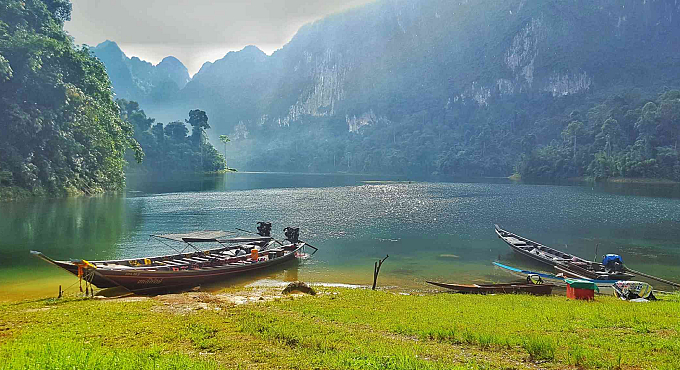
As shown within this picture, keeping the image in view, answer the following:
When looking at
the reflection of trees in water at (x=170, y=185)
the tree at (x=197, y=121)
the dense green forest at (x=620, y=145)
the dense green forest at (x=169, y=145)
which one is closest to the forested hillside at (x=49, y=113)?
the reflection of trees in water at (x=170, y=185)

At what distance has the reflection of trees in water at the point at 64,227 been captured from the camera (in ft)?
98.5

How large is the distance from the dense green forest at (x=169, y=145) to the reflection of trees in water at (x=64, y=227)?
96.3 meters

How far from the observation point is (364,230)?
43.2 m

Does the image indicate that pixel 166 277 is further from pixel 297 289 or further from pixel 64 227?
pixel 64 227

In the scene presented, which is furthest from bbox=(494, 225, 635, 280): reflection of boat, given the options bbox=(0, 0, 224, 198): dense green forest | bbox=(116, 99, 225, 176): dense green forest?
bbox=(116, 99, 225, 176): dense green forest

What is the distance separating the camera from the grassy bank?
917cm

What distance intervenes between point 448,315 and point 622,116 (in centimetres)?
14937

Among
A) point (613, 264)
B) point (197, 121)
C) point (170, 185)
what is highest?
point (197, 121)

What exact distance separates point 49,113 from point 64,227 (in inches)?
1190

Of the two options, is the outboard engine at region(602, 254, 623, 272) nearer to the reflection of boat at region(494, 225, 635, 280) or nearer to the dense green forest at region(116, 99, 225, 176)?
the reflection of boat at region(494, 225, 635, 280)

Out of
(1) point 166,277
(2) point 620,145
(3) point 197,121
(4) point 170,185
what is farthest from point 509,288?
(3) point 197,121

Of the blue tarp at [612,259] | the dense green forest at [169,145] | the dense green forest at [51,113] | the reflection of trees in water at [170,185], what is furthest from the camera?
the dense green forest at [169,145]

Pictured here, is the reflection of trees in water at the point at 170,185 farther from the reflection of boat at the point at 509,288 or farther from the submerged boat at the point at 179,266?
the reflection of boat at the point at 509,288

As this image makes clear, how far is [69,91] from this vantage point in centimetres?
6462
